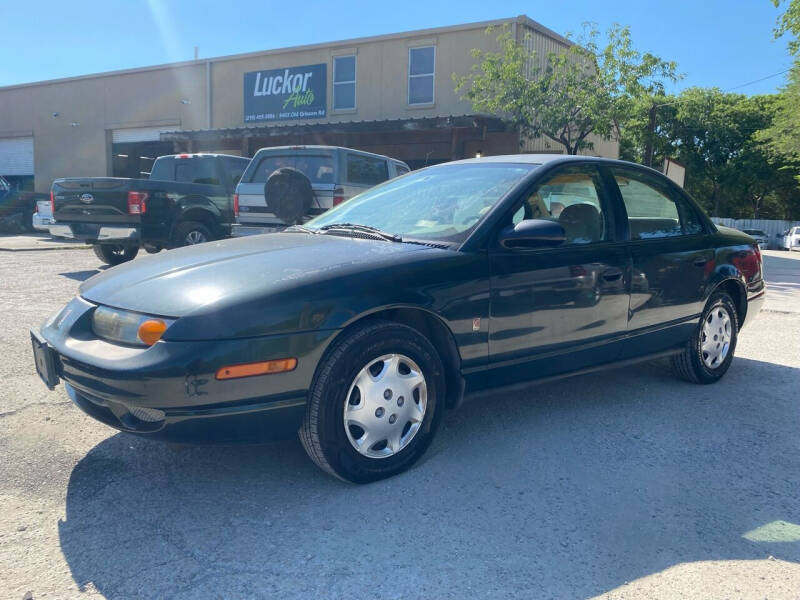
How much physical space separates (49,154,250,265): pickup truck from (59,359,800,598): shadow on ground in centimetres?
662

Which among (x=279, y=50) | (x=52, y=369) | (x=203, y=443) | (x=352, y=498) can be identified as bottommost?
(x=352, y=498)

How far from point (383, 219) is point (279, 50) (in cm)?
2131

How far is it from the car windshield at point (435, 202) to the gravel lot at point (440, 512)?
45.5 inches

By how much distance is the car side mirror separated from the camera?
331cm

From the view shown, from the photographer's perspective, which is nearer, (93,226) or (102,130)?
(93,226)

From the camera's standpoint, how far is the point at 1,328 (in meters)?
5.82

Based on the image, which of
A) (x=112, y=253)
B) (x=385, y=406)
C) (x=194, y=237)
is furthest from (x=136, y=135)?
(x=385, y=406)

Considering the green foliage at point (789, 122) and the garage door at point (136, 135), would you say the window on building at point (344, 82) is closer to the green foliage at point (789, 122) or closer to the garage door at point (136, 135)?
the garage door at point (136, 135)

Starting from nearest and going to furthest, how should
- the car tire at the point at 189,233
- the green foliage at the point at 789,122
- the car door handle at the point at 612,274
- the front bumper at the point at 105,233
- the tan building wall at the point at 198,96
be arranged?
the car door handle at the point at 612,274
the front bumper at the point at 105,233
the car tire at the point at 189,233
the tan building wall at the point at 198,96
the green foliage at the point at 789,122

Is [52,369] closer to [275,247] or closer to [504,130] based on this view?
[275,247]

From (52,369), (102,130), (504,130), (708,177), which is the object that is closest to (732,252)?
(52,369)

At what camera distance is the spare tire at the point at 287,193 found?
26.9 ft

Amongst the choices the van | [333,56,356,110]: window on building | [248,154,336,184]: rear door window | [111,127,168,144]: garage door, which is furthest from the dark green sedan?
[111,127,168,144]: garage door

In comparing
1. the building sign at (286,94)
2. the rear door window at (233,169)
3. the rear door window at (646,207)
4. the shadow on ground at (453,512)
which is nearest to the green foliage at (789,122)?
the building sign at (286,94)
